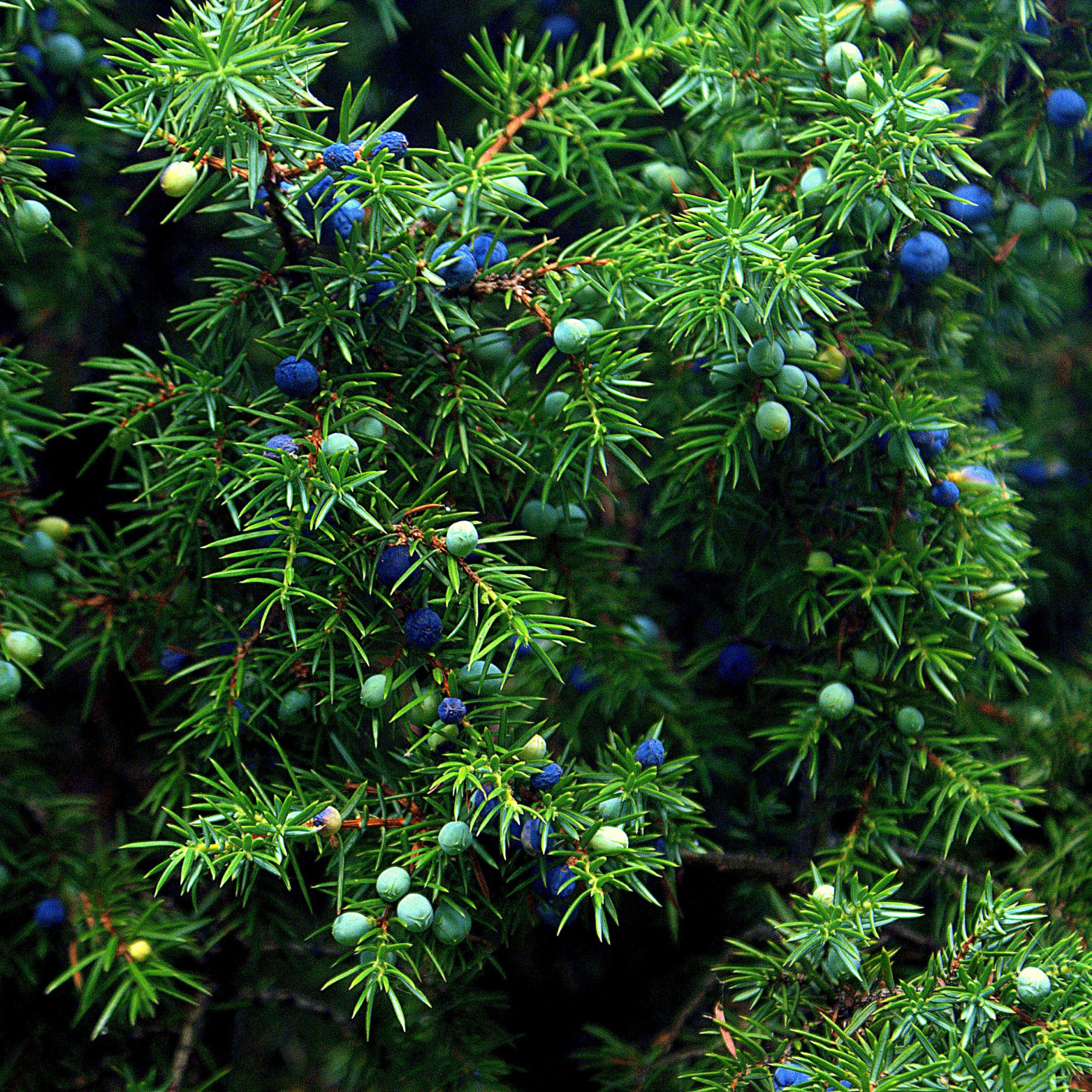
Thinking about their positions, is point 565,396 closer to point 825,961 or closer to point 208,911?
point 825,961

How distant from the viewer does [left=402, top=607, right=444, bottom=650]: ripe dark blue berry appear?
1.85ft

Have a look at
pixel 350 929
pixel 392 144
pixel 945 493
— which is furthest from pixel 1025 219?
pixel 350 929

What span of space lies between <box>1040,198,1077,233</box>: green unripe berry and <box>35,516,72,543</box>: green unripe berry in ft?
2.74

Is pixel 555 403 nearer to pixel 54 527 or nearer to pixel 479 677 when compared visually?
pixel 479 677

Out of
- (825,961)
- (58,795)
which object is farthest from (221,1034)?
(825,961)

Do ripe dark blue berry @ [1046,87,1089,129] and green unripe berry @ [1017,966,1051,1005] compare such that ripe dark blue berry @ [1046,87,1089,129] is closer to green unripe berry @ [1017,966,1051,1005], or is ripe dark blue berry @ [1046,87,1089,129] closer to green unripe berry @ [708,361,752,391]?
green unripe berry @ [708,361,752,391]

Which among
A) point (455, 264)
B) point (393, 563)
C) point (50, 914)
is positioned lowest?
point (50, 914)

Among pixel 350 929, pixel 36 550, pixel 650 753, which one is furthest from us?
pixel 36 550

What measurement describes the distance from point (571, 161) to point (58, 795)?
0.76 meters

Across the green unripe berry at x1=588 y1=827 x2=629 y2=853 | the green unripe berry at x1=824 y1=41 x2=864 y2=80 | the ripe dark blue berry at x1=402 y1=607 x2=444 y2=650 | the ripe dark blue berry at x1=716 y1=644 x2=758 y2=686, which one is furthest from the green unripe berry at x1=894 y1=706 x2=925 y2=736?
the green unripe berry at x1=824 y1=41 x2=864 y2=80

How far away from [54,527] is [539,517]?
1.33 feet

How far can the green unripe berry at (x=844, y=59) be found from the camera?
661mm

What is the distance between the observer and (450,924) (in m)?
0.57

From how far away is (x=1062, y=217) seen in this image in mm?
753
